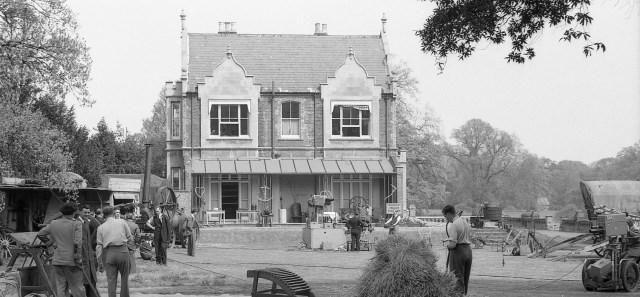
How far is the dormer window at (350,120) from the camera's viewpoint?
176ft

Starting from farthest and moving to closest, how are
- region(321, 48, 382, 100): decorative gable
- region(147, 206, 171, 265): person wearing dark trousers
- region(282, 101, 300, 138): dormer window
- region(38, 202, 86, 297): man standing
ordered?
1. region(282, 101, 300, 138): dormer window
2. region(321, 48, 382, 100): decorative gable
3. region(147, 206, 171, 265): person wearing dark trousers
4. region(38, 202, 86, 297): man standing

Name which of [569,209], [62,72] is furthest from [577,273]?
[569,209]

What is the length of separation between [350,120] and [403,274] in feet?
132

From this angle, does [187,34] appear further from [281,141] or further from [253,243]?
[253,243]

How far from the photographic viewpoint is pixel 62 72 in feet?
87.1

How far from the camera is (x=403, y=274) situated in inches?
539

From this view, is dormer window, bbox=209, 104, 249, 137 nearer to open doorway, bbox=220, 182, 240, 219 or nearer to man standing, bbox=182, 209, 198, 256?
open doorway, bbox=220, 182, 240, 219

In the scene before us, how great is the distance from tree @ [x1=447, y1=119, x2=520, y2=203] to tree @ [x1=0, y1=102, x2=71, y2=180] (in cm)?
6217

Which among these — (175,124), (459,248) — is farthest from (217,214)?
(459,248)

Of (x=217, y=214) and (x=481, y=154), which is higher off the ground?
(x=481, y=154)

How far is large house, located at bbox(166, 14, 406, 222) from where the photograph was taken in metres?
52.3

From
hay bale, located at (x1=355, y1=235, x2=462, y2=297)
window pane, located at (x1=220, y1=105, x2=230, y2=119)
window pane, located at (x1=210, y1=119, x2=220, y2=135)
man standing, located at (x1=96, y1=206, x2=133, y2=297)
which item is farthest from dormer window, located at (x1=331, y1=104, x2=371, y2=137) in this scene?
hay bale, located at (x1=355, y1=235, x2=462, y2=297)

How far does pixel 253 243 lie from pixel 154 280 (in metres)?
21.8

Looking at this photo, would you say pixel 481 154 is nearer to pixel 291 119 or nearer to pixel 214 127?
pixel 291 119
